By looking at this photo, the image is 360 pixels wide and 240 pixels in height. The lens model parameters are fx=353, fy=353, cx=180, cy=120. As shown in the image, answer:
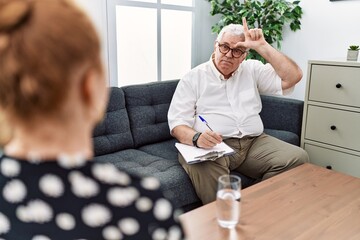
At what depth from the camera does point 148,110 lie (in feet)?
7.42

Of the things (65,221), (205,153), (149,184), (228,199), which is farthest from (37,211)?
(205,153)

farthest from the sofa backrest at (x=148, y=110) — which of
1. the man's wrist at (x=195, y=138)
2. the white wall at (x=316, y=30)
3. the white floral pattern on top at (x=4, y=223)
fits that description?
the white floral pattern on top at (x=4, y=223)

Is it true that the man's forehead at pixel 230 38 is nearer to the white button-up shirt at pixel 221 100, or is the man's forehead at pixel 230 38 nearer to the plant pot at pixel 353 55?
the white button-up shirt at pixel 221 100

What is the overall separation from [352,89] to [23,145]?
2.06 metres

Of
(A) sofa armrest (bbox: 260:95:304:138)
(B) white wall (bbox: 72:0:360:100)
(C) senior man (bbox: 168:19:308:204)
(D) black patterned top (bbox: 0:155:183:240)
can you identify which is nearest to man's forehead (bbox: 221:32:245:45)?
(C) senior man (bbox: 168:19:308:204)

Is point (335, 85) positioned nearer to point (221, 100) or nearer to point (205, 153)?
point (221, 100)

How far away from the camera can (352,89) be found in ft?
6.78

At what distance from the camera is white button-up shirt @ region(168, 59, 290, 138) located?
6.50ft

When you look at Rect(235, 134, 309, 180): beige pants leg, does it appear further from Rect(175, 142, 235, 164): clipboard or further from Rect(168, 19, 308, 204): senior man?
Rect(175, 142, 235, 164): clipboard

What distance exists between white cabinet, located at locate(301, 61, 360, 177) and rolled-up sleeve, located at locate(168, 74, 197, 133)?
0.80 metres

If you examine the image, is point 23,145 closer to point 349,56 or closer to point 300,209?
point 300,209

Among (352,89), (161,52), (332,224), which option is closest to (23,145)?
(332,224)

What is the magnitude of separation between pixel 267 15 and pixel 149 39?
93cm

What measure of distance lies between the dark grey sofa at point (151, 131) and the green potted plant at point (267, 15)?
1.85ft
